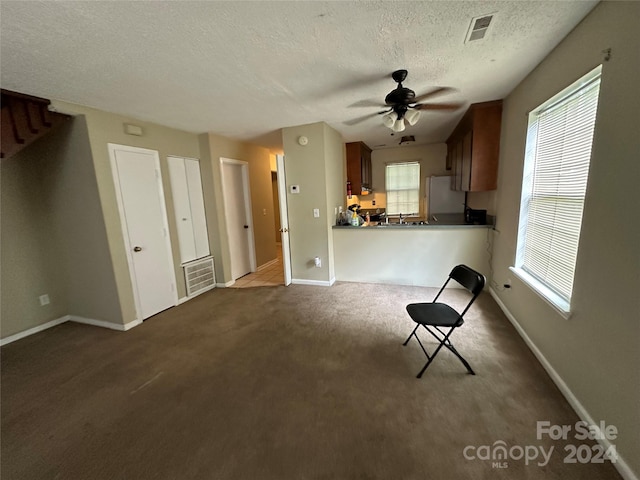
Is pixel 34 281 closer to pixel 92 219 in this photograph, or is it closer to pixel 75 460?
pixel 92 219

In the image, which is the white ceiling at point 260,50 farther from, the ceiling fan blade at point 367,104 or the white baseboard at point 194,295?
the white baseboard at point 194,295

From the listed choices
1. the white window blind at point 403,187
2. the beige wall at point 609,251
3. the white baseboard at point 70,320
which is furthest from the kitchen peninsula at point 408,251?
the white baseboard at point 70,320

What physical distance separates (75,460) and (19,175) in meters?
3.10

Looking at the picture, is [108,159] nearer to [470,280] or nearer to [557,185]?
[470,280]

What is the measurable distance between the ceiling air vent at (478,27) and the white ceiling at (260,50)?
0.04 m

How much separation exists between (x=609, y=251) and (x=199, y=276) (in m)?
4.33

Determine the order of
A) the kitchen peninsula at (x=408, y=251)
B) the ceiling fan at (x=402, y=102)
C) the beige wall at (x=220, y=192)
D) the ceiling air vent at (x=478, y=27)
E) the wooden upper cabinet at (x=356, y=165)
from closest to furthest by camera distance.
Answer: the ceiling air vent at (x=478, y=27)
the ceiling fan at (x=402, y=102)
the kitchen peninsula at (x=408, y=251)
the beige wall at (x=220, y=192)
the wooden upper cabinet at (x=356, y=165)

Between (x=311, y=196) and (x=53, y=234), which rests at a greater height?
(x=311, y=196)

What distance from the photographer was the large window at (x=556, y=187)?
5.64 ft

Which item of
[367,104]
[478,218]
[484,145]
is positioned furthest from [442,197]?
[367,104]

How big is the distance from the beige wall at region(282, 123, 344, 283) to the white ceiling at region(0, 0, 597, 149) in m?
0.83

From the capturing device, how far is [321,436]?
1.53 meters

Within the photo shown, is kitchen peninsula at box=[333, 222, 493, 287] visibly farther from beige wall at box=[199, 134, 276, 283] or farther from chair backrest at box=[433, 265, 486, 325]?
beige wall at box=[199, 134, 276, 283]

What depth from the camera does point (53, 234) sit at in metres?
3.12
